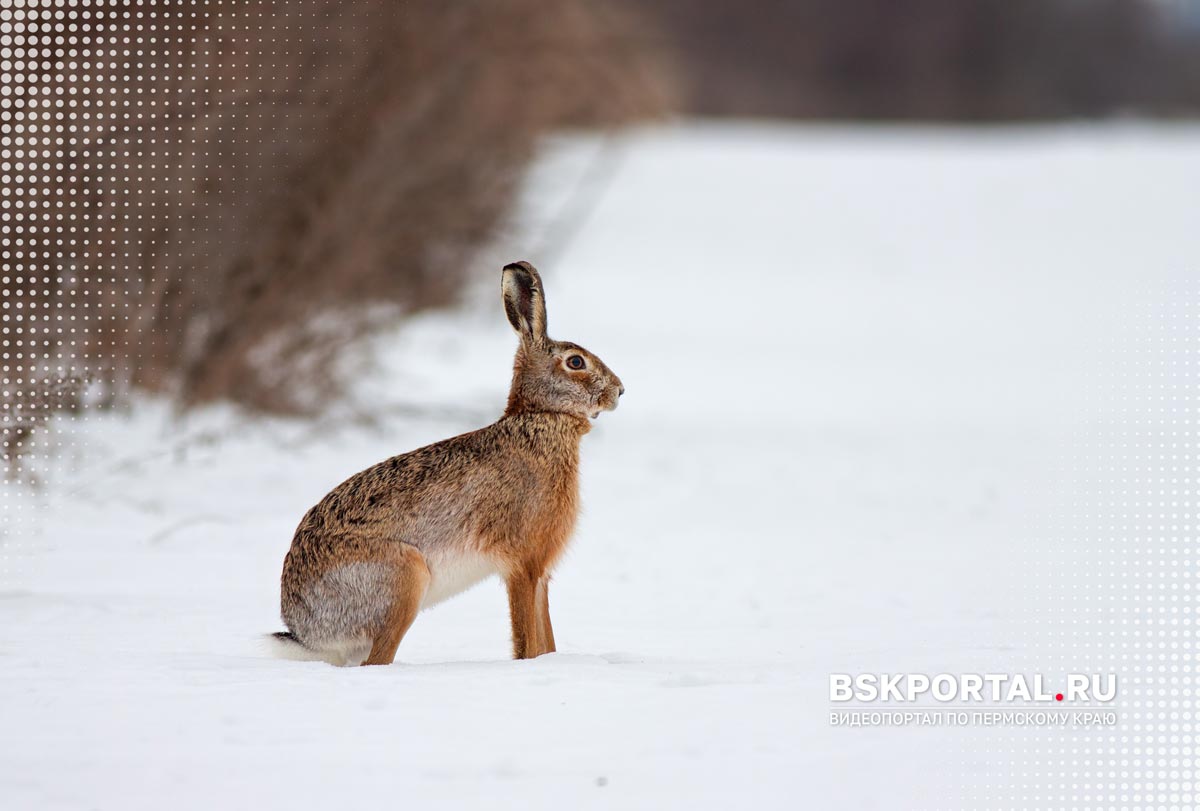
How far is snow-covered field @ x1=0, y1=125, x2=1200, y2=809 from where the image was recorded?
182 inches

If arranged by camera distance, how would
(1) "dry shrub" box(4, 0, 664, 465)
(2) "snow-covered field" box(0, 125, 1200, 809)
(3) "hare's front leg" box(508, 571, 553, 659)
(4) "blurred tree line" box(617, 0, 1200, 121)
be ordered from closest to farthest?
(2) "snow-covered field" box(0, 125, 1200, 809), (3) "hare's front leg" box(508, 571, 553, 659), (1) "dry shrub" box(4, 0, 664, 465), (4) "blurred tree line" box(617, 0, 1200, 121)

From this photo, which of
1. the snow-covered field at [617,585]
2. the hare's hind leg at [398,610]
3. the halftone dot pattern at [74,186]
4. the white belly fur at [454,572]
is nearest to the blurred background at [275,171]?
the halftone dot pattern at [74,186]

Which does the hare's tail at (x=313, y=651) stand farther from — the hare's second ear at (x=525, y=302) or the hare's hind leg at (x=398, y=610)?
the hare's second ear at (x=525, y=302)

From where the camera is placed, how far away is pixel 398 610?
→ 5.63 meters

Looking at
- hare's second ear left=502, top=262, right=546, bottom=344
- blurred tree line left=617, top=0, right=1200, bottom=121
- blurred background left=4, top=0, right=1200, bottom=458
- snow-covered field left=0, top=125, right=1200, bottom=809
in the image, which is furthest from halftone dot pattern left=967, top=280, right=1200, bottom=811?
blurred tree line left=617, top=0, right=1200, bottom=121

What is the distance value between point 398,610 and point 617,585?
8.65ft

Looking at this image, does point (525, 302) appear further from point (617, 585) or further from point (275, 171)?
point (275, 171)

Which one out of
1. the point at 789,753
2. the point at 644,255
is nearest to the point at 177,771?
the point at 789,753

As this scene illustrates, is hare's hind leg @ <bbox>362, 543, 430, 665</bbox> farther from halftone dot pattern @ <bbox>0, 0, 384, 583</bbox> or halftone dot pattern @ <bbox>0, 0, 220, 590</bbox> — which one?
halftone dot pattern @ <bbox>0, 0, 220, 590</bbox>

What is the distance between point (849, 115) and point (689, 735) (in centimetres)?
4557

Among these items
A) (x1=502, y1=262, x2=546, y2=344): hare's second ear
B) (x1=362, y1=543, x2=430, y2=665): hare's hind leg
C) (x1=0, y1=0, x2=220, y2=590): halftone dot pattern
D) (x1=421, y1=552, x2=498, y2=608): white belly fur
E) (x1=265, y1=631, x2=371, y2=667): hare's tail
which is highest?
(x1=0, y1=0, x2=220, y2=590): halftone dot pattern

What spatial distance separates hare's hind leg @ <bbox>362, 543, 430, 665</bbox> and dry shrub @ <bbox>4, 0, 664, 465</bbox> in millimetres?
3563

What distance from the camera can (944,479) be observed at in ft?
40.0

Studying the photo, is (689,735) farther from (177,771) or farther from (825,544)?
(825,544)
